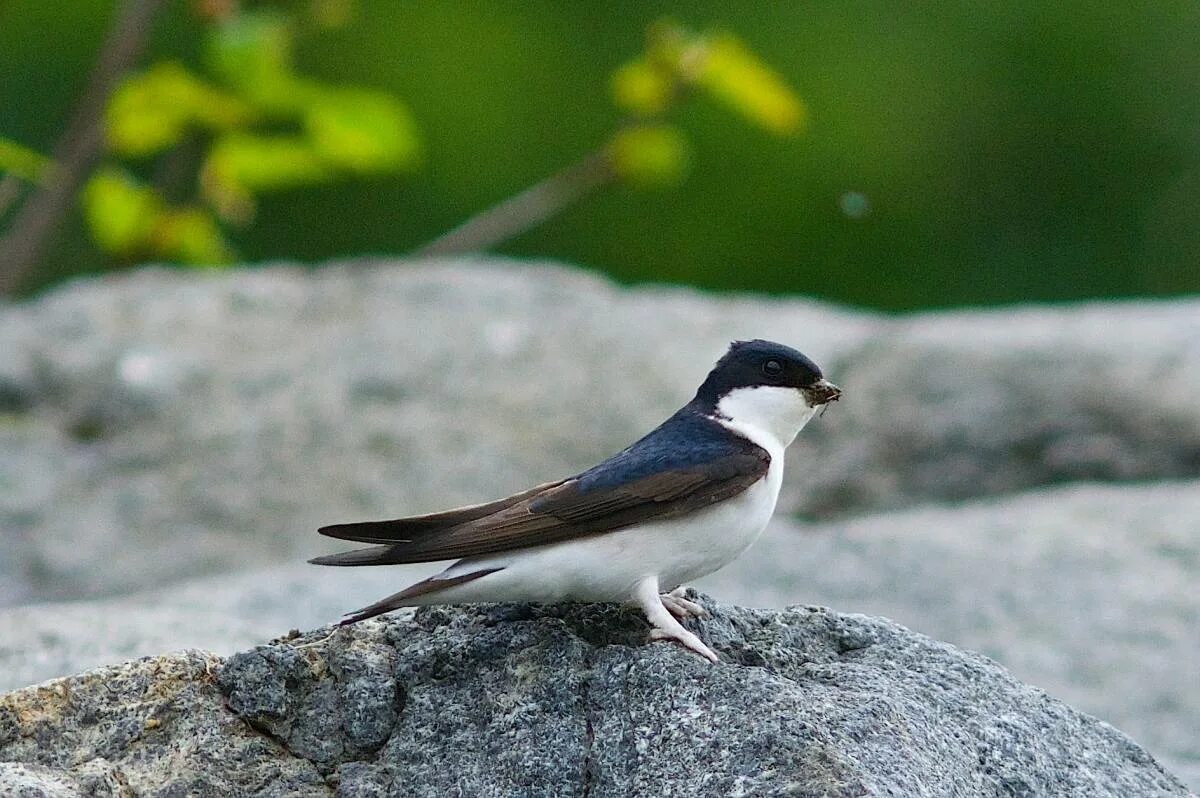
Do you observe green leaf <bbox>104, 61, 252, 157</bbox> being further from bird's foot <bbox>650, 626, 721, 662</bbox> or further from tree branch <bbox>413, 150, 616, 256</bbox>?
bird's foot <bbox>650, 626, 721, 662</bbox>

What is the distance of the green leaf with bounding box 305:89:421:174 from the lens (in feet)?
21.1

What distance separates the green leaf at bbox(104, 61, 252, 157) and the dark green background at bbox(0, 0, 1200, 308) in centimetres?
470

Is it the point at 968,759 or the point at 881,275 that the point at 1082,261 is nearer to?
the point at 881,275

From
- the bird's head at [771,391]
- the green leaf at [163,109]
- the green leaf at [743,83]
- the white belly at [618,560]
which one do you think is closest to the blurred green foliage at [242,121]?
the green leaf at [163,109]

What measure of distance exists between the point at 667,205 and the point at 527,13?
1743 millimetres

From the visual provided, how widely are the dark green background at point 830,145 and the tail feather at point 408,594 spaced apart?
7.79 m

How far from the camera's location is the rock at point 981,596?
15.9 feet

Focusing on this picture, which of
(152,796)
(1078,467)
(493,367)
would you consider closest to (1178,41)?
(1078,467)

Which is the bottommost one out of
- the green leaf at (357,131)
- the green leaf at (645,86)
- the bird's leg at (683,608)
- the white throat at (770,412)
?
the bird's leg at (683,608)

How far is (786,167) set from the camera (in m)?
11.3

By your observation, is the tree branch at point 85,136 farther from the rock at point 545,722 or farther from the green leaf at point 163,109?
the rock at point 545,722

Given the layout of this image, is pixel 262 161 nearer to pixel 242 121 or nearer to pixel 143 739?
pixel 242 121

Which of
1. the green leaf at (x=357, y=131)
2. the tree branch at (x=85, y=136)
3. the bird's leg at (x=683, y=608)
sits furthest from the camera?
the tree branch at (x=85, y=136)

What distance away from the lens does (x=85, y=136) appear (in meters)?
6.87
